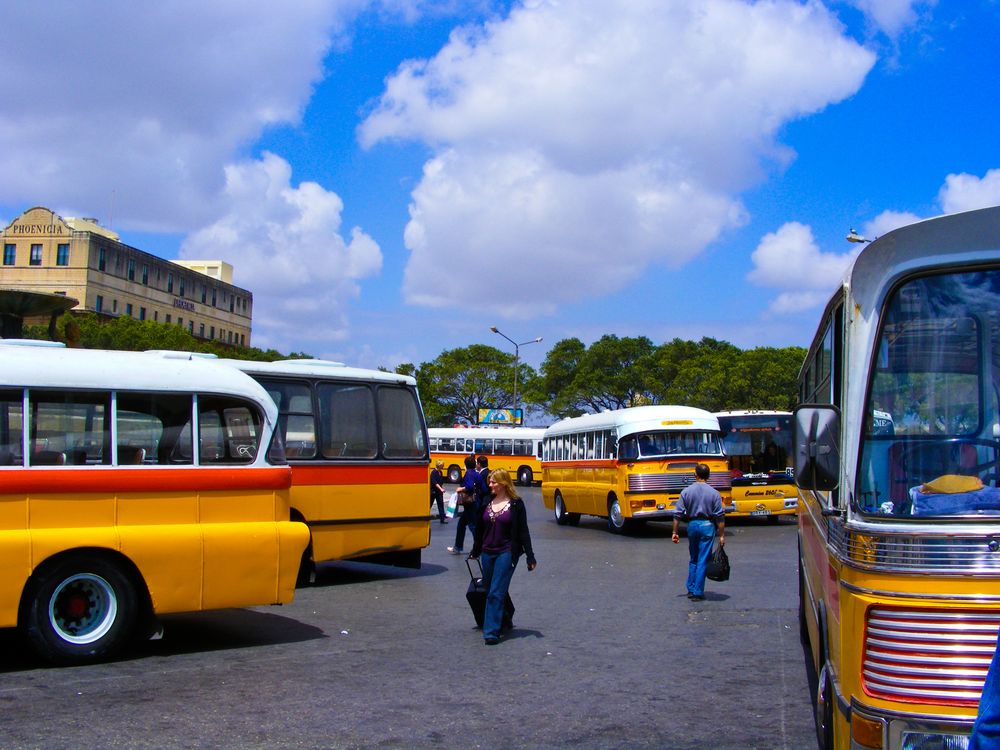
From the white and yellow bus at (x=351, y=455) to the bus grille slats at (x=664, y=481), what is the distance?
8332 mm

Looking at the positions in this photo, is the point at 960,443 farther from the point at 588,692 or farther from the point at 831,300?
the point at 588,692

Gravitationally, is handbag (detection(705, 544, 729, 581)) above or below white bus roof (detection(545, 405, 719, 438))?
below

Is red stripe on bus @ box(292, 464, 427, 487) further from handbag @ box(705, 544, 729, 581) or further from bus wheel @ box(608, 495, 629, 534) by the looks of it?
bus wheel @ box(608, 495, 629, 534)

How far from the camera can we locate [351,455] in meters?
14.8

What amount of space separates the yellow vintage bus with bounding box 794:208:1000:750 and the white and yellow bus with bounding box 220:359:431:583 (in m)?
10.0

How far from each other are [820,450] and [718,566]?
838 cm

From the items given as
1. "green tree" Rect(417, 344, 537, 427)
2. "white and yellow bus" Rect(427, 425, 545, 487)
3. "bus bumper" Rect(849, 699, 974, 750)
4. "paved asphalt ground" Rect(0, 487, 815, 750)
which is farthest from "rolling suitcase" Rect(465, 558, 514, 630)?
"green tree" Rect(417, 344, 537, 427)

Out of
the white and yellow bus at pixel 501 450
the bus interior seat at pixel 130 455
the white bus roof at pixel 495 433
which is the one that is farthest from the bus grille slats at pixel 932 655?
the white bus roof at pixel 495 433

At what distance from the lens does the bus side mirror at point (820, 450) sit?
15.2 feet

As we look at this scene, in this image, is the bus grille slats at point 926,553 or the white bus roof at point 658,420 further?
the white bus roof at point 658,420

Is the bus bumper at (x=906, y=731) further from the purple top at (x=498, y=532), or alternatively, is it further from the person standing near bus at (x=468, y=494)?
the person standing near bus at (x=468, y=494)

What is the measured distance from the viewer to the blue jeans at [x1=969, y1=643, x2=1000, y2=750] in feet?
7.98

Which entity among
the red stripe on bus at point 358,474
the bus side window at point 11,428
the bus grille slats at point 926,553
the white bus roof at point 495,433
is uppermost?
the white bus roof at point 495,433

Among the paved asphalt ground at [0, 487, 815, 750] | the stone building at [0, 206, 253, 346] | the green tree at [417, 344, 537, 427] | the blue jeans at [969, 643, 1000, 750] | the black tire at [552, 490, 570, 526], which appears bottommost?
the paved asphalt ground at [0, 487, 815, 750]
